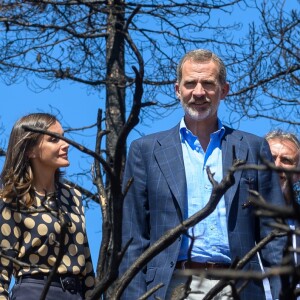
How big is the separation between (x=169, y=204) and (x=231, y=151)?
336 millimetres

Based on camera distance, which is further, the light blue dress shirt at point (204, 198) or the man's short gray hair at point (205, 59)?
the man's short gray hair at point (205, 59)

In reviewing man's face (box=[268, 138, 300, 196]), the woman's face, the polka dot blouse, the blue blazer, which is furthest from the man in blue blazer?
man's face (box=[268, 138, 300, 196])

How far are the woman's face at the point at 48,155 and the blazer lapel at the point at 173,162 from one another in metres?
0.49

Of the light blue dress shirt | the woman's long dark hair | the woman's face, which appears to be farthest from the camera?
the woman's face

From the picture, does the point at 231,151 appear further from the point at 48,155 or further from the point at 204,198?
the point at 48,155

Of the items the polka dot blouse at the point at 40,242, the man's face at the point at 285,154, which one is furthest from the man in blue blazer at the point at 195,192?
the man's face at the point at 285,154

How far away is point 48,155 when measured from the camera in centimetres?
511

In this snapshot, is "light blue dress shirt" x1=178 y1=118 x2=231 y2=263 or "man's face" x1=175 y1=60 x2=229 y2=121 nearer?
"light blue dress shirt" x1=178 y1=118 x2=231 y2=263

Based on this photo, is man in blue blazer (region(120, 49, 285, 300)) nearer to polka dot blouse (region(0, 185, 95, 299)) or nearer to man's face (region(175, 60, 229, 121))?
man's face (region(175, 60, 229, 121))

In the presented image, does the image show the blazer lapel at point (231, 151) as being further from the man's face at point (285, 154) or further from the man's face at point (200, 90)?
the man's face at point (285, 154)

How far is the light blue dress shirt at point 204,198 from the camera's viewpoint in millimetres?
4473

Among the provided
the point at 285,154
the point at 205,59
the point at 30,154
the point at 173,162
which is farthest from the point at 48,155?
the point at 285,154

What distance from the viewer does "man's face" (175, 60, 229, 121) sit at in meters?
4.83

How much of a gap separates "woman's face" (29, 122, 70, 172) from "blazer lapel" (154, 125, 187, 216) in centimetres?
49
